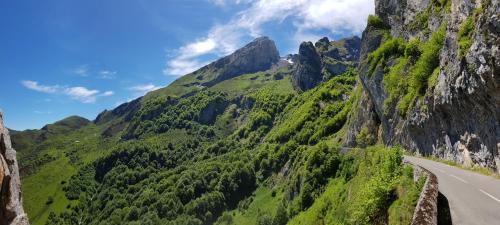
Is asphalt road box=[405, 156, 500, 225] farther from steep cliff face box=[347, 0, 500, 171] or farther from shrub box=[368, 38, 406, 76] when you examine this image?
shrub box=[368, 38, 406, 76]

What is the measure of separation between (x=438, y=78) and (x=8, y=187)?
1585 inches

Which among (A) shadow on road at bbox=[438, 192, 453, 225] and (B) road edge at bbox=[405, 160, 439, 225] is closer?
(B) road edge at bbox=[405, 160, 439, 225]

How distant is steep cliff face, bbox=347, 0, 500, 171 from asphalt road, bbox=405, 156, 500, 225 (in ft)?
9.77

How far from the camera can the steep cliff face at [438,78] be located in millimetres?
30219

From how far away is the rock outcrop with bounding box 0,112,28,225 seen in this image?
13290 mm

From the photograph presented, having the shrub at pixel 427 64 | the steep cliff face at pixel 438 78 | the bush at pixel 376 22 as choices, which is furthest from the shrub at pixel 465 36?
the bush at pixel 376 22

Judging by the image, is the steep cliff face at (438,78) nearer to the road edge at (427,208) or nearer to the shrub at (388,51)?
the shrub at (388,51)

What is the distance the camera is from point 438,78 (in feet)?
142

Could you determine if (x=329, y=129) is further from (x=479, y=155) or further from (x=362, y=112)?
(x=479, y=155)

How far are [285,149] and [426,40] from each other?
136 meters

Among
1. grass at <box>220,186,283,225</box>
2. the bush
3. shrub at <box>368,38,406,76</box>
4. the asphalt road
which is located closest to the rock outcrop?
the asphalt road

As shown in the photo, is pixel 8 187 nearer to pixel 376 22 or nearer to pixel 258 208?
pixel 376 22

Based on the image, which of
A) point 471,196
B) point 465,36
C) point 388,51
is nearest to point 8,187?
point 471,196

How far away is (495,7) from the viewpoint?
28719 millimetres
